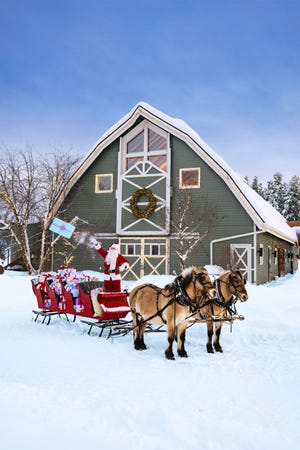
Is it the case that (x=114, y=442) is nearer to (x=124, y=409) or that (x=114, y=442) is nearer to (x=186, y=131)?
(x=124, y=409)

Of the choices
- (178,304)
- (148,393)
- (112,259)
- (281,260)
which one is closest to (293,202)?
(281,260)

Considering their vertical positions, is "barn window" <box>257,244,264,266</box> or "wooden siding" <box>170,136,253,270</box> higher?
"wooden siding" <box>170,136,253,270</box>

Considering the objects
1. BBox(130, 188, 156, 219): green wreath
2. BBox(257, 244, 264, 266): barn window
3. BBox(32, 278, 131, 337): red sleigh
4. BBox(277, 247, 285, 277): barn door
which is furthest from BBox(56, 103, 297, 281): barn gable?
BBox(32, 278, 131, 337): red sleigh

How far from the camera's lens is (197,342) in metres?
8.77

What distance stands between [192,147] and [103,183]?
526cm

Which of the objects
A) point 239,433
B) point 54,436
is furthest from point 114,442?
point 239,433

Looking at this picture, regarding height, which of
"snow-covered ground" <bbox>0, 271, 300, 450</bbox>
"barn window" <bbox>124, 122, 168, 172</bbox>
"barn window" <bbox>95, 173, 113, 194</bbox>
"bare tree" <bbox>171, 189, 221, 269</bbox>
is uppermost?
"barn window" <bbox>124, 122, 168, 172</bbox>

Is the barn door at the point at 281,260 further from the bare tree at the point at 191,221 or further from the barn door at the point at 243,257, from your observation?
the bare tree at the point at 191,221

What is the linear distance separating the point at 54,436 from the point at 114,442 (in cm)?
55

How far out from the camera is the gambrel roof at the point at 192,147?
62.4 feet

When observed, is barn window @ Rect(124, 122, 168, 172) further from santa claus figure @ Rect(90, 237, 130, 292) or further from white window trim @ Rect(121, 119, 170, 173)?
santa claus figure @ Rect(90, 237, 130, 292)

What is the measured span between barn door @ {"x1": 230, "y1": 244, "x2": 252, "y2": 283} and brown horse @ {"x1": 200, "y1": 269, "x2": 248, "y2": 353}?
11713mm

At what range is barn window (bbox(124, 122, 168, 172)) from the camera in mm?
21547

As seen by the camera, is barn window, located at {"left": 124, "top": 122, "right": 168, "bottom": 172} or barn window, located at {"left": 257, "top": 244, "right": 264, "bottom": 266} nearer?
barn window, located at {"left": 257, "top": 244, "right": 264, "bottom": 266}
